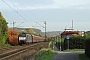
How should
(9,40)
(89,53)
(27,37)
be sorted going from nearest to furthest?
1. (89,53)
2. (27,37)
3. (9,40)

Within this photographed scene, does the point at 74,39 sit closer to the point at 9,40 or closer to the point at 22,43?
the point at 22,43

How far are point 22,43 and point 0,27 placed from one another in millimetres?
8832

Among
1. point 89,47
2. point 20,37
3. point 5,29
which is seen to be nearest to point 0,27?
point 5,29

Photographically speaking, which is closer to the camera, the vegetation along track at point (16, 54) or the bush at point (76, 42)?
the vegetation along track at point (16, 54)

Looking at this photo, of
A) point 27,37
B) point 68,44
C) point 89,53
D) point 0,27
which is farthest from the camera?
point 27,37

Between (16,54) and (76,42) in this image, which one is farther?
(76,42)

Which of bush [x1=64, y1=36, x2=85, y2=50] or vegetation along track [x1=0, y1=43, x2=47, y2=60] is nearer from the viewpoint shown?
vegetation along track [x1=0, y1=43, x2=47, y2=60]

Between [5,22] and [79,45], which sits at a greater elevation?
[5,22]

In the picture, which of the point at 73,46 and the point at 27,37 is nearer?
the point at 73,46

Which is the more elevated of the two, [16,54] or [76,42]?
[76,42]

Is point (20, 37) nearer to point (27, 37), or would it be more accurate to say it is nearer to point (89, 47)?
point (27, 37)

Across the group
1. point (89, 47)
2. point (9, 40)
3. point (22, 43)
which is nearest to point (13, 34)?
point (9, 40)

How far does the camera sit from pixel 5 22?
6706 cm

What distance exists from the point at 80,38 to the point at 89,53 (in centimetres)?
2456
